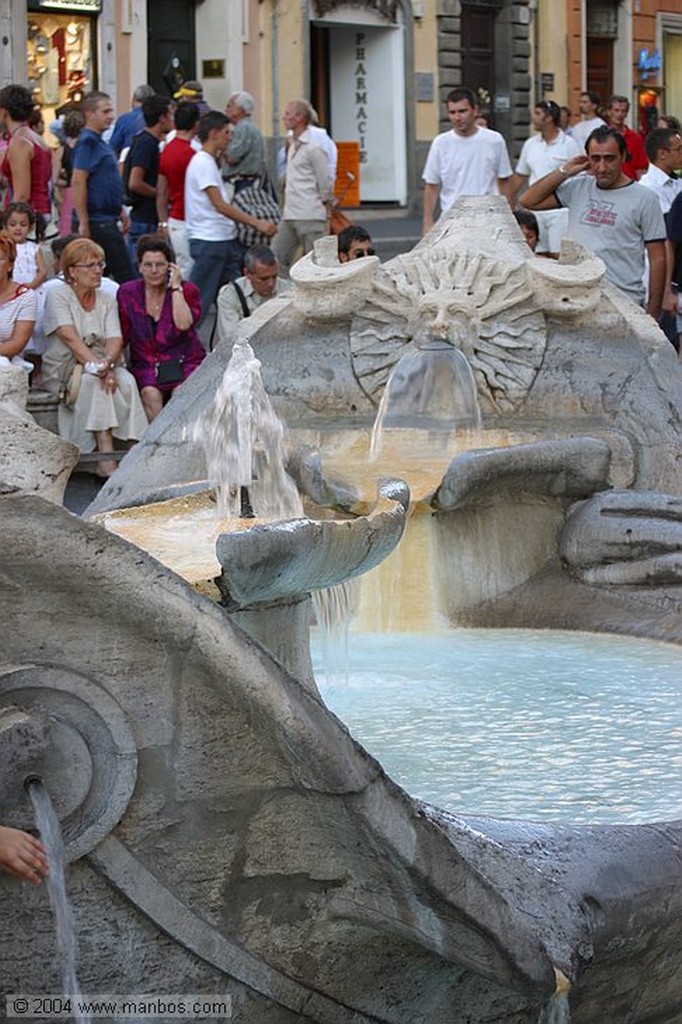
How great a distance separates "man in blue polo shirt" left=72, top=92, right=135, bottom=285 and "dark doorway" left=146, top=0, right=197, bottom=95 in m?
11.7

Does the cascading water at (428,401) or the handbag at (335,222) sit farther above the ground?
the handbag at (335,222)

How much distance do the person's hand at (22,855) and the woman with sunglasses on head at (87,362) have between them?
5.71 m

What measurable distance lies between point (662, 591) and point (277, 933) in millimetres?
3047

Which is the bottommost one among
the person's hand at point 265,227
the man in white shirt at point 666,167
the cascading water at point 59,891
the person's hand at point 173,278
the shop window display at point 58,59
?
the cascading water at point 59,891

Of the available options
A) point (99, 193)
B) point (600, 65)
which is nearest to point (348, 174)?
point (600, 65)

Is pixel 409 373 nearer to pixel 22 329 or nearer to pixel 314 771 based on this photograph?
pixel 22 329

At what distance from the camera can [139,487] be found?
21.1ft

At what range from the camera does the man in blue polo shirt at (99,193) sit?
427 inches

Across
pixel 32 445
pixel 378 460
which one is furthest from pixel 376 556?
pixel 378 460

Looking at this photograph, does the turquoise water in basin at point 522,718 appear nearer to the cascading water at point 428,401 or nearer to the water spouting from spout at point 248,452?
the water spouting from spout at point 248,452

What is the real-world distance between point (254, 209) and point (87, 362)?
10.1 feet

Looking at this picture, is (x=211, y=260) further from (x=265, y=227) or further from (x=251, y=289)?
(x=251, y=289)

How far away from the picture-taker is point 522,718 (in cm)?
501

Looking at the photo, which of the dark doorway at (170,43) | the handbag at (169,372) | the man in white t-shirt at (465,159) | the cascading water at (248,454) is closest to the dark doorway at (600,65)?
the dark doorway at (170,43)
